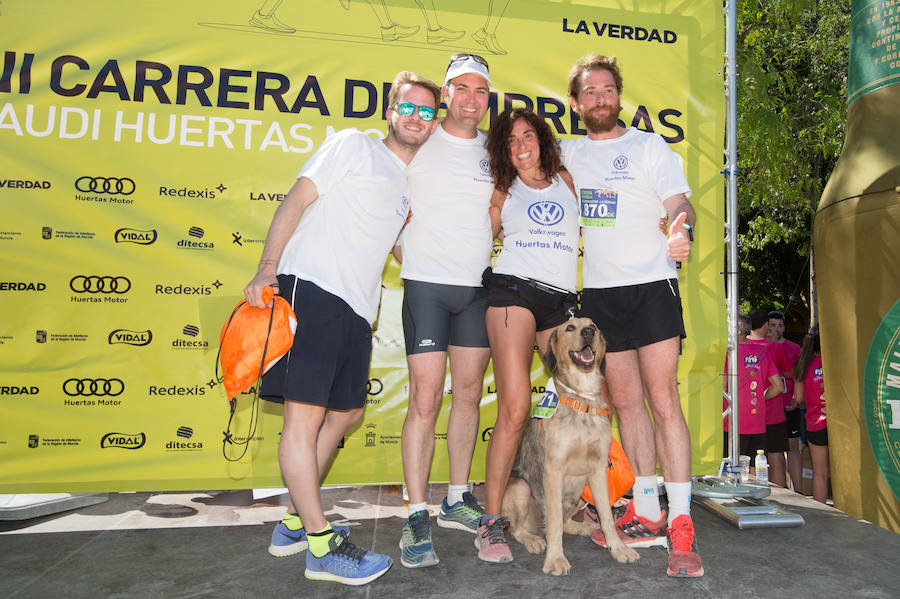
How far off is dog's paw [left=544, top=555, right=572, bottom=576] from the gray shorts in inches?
42.5

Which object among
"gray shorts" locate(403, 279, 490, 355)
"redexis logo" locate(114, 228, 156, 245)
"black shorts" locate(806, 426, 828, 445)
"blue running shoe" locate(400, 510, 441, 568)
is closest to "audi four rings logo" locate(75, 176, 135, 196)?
"redexis logo" locate(114, 228, 156, 245)

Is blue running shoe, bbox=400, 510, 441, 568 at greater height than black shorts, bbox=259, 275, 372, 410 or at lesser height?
lesser

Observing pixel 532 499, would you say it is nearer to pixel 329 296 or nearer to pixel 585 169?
pixel 329 296

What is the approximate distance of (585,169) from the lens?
3.05 m

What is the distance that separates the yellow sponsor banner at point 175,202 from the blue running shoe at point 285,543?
1036 mm

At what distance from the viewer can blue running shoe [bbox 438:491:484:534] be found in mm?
3096

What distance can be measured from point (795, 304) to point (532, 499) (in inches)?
656

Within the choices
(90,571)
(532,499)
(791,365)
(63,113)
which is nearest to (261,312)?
(90,571)

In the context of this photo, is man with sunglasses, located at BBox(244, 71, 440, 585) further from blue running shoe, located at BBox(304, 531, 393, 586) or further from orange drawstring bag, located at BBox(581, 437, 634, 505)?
orange drawstring bag, located at BBox(581, 437, 634, 505)

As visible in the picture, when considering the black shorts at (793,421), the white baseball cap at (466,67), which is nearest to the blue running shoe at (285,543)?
the white baseball cap at (466,67)

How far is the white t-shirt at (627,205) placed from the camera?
292 centimetres

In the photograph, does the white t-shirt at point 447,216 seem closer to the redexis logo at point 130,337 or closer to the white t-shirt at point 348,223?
the white t-shirt at point 348,223

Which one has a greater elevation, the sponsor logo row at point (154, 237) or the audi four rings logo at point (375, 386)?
the sponsor logo row at point (154, 237)

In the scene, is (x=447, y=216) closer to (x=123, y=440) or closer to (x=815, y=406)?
(x=123, y=440)
